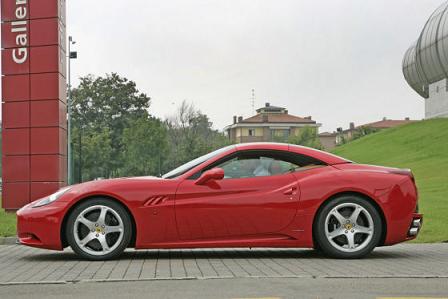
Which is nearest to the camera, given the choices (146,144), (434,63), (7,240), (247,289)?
(247,289)

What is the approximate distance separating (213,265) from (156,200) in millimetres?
980

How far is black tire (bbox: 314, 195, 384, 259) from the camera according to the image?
735 centimetres

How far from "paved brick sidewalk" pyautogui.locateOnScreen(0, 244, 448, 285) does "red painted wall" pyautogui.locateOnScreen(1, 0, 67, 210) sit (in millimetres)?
9963

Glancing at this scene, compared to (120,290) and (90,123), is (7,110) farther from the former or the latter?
(90,123)

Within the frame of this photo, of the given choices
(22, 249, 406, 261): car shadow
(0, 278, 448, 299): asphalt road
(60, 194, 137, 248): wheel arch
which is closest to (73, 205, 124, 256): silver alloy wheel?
(60, 194, 137, 248): wheel arch

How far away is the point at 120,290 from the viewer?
5324mm

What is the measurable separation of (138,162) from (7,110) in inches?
1930

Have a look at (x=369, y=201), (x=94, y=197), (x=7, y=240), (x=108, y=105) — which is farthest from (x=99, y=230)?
(x=108, y=105)

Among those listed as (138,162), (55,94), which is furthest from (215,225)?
(138,162)

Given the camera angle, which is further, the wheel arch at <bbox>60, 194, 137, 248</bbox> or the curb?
the curb

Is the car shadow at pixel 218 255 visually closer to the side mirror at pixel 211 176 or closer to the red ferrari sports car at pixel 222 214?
the red ferrari sports car at pixel 222 214

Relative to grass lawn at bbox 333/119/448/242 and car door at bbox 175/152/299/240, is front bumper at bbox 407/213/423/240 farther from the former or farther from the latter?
grass lawn at bbox 333/119/448/242

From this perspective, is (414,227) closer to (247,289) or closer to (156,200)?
(156,200)

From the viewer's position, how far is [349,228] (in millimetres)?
7402
